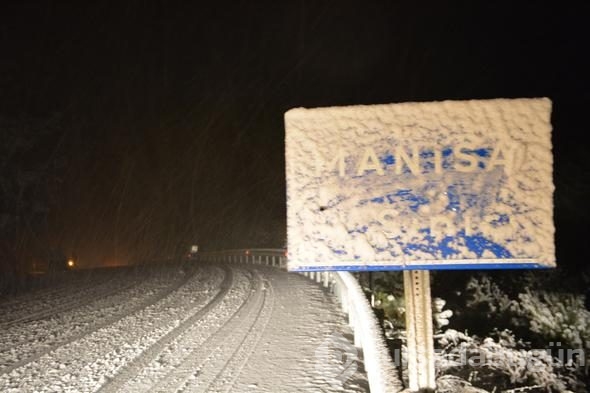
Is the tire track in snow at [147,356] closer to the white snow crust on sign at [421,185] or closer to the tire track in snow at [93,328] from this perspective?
the tire track in snow at [93,328]

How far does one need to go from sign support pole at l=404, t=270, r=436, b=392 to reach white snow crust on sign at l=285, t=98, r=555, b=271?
0.54 metres

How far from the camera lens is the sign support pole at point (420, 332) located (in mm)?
3473

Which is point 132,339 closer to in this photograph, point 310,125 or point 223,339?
point 223,339

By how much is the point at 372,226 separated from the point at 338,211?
27 centimetres

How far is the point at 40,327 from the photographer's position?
888 centimetres

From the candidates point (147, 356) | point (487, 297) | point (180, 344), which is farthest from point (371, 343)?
point (487, 297)

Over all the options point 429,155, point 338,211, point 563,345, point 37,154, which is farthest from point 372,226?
point 37,154

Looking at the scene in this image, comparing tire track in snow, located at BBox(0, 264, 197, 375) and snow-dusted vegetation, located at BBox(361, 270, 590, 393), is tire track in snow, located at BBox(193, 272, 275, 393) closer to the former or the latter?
snow-dusted vegetation, located at BBox(361, 270, 590, 393)

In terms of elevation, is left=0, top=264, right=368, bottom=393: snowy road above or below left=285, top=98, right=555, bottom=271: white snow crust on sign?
below

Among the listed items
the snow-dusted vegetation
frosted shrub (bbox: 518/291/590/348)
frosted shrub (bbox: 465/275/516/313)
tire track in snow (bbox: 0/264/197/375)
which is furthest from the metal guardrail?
tire track in snow (bbox: 0/264/197/375)

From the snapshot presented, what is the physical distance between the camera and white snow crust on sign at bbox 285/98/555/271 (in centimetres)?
289

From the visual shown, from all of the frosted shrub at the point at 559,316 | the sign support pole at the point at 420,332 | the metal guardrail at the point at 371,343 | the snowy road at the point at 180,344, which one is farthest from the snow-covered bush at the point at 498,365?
the sign support pole at the point at 420,332

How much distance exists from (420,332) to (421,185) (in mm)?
1318

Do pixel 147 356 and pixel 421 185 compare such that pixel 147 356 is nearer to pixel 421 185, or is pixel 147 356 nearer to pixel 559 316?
pixel 421 185
